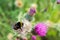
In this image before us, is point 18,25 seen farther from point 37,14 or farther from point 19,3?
point 19,3

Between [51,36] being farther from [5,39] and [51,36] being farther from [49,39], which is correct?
[5,39]

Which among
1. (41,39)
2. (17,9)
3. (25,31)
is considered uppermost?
(25,31)

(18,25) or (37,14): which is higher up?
(18,25)

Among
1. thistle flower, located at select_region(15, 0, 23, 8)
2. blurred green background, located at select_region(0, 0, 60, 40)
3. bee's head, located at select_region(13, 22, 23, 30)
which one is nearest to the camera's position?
bee's head, located at select_region(13, 22, 23, 30)

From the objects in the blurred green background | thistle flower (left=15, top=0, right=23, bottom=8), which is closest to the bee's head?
the blurred green background

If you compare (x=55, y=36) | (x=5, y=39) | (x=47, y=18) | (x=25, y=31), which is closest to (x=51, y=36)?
(x=55, y=36)

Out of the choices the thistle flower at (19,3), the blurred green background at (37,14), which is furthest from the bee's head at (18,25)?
the thistle flower at (19,3)

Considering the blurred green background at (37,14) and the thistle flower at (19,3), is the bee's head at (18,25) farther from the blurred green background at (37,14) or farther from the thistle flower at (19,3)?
the thistle flower at (19,3)

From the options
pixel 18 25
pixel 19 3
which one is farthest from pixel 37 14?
pixel 18 25

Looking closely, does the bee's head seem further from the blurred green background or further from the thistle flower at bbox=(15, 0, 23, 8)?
the thistle flower at bbox=(15, 0, 23, 8)

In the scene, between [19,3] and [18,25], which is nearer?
[18,25]

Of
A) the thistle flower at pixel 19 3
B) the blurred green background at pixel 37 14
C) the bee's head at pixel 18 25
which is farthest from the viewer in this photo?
the thistle flower at pixel 19 3
